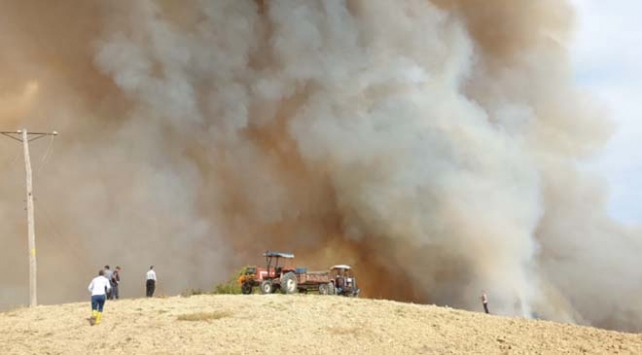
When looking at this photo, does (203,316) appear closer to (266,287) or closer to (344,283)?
(266,287)

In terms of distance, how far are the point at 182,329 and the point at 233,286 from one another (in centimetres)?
1692

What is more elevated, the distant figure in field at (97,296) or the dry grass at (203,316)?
the distant figure in field at (97,296)

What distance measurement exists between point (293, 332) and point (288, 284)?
12769mm

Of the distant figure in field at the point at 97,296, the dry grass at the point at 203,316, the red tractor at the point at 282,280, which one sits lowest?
the dry grass at the point at 203,316

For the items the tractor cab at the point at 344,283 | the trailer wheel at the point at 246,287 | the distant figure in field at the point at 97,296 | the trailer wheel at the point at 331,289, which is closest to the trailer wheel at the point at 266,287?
the trailer wheel at the point at 246,287

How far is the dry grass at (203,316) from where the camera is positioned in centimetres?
1881

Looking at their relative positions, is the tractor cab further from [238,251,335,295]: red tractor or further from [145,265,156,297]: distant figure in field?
[145,265,156,297]: distant figure in field

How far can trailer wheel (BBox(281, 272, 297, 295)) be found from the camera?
29.8 m

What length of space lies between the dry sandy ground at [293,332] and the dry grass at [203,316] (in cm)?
3

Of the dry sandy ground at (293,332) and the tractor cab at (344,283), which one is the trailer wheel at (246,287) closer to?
the tractor cab at (344,283)

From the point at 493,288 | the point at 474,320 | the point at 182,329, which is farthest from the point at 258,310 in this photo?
the point at 493,288

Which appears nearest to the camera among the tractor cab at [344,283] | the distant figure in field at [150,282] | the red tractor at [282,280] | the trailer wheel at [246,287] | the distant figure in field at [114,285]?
the distant figure in field at [114,285]

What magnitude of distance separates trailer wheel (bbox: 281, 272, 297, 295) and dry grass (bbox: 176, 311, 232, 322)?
1009 centimetres

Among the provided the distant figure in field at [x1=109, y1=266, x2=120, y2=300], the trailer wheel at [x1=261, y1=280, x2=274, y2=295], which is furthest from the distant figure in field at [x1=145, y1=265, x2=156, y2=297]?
the trailer wheel at [x1=261, y1=280, x2=274, y2=295]
